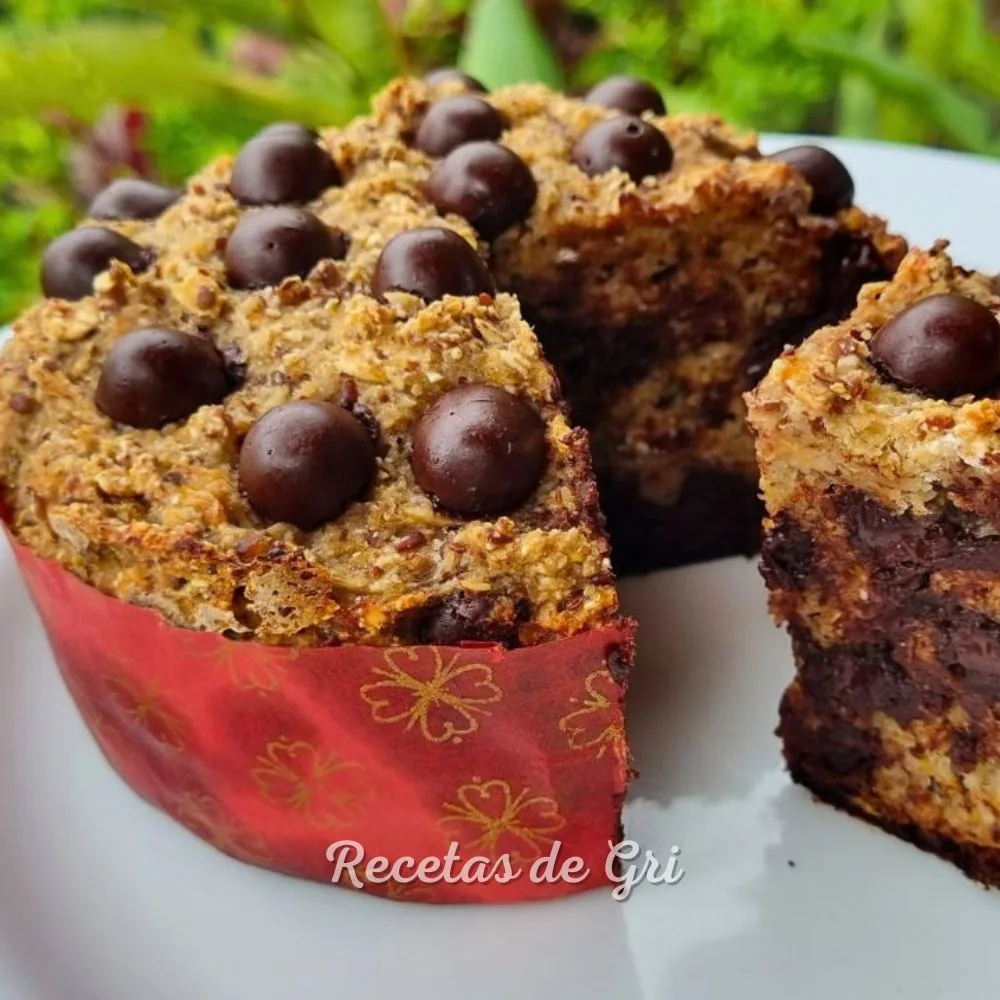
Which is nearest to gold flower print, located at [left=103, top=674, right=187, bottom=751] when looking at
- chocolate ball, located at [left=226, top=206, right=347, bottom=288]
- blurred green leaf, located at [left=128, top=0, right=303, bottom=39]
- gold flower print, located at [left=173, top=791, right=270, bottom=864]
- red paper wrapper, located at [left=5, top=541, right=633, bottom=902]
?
red paper wrapper, located at [left=5, top=541, right=633, bottom=902]

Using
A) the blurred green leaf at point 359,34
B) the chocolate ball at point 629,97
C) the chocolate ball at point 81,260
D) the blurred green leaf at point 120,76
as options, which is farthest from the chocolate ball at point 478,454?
the blurred green leaf at point 359,34

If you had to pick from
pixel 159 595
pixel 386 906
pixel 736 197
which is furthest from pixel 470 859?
pixel 736 197

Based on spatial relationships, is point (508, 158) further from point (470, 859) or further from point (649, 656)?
point (470, 859)

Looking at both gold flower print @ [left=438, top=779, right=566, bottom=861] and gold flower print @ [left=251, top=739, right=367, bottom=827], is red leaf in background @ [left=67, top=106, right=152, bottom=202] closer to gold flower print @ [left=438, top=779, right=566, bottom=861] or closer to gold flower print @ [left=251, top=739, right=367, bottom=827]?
gold flower print @ [left=251, top=739, right=367, bottom=827]

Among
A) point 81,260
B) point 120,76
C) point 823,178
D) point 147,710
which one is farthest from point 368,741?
point 120,76

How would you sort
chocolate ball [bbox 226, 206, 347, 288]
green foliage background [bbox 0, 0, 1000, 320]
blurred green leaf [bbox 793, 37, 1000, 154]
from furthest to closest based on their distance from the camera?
1. green foliage background [bbox 0, 0, 1000, 320]
2. blurred green leaf [bbox 793, 37, 1000, 154]
3. chocolate ball [bbox 226, 206, 347, 288]
